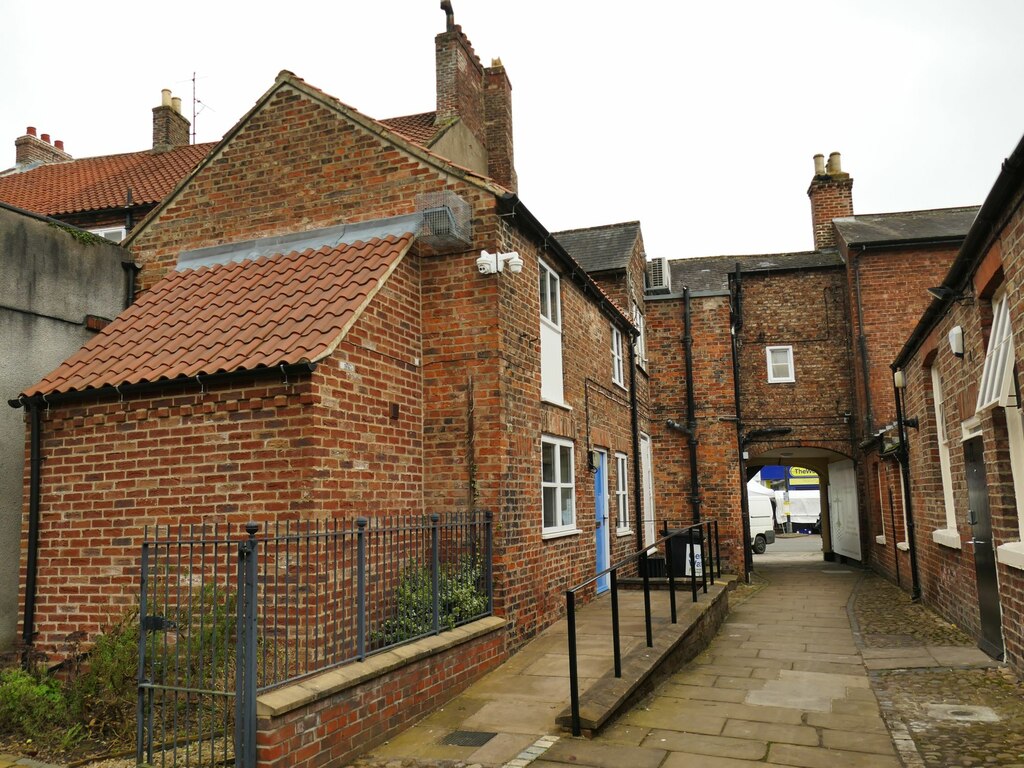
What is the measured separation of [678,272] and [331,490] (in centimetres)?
1712

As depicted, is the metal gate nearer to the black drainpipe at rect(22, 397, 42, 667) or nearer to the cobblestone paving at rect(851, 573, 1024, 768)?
the black drainpipe at rect(22, 397, 42, 667)

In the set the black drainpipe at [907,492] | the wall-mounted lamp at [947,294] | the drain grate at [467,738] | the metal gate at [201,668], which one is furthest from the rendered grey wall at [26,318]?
the black drainpipe at [907,492]

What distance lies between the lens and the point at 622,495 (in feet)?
46.6

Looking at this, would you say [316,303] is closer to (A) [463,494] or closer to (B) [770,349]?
(A) [463,494]

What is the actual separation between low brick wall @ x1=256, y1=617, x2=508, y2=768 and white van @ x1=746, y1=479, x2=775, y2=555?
2588 centimetres

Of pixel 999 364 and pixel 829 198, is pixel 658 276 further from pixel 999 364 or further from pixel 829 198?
pixel 999 364

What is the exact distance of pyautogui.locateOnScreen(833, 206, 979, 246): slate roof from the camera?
767 inches

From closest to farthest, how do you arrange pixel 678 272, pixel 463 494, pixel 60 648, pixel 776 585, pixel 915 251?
pixel 60 648, pixel 463 494, pixel 776 585, pixel 915 251, pixel 678 272

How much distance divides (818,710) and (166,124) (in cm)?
2294

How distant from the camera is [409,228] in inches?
349

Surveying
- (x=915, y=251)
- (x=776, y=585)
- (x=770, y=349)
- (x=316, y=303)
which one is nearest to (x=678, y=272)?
(x=770, y=349)

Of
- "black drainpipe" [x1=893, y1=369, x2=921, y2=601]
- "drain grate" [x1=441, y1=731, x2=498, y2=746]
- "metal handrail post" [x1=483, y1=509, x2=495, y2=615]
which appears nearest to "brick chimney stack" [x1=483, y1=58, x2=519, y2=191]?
"black drainpipe" [x1=893, y1=369, x2=921, y2=601]

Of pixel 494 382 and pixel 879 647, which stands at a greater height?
pixel 494 382

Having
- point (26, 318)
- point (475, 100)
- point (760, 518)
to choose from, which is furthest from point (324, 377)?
point (760, 518)
